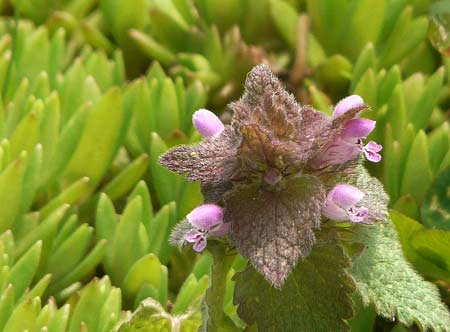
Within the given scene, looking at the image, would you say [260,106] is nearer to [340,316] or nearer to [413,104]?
[340,316]

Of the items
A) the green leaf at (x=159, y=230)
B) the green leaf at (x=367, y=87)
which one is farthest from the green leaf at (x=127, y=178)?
the green leaf at (x=367, y=87)

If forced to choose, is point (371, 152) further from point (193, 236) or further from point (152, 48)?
point (152, 48)

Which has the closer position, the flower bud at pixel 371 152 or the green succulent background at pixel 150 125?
the flower bud at pixel 371 152

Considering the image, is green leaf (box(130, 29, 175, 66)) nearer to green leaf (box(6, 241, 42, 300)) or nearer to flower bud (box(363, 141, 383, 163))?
green leaf (box(6, 241, 42, 300))

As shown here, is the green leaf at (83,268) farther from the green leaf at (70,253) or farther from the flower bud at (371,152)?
the flower bud at (371,152)

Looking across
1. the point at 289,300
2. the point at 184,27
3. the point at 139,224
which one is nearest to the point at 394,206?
the point at 139,224

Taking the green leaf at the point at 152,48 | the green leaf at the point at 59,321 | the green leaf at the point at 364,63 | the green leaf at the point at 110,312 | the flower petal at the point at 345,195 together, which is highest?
the flower petal at the point at 345,195

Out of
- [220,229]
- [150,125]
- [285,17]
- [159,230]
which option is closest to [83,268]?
[159,230]

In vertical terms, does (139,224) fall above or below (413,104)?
above
